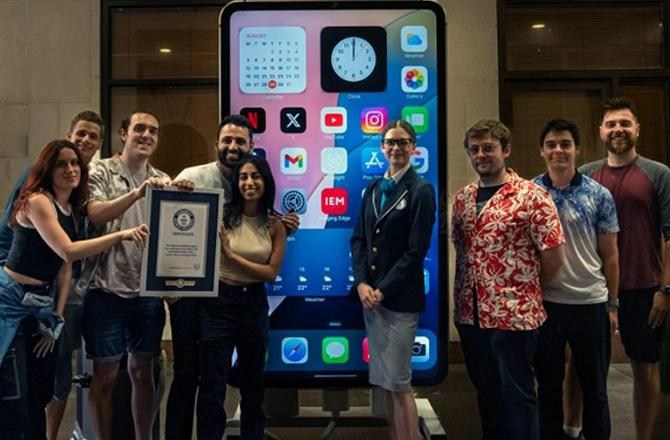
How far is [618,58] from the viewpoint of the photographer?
18.7ft

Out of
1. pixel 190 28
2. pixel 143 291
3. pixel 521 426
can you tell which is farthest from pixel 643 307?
pixel 190 28

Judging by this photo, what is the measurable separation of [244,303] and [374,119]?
1139 millimetres

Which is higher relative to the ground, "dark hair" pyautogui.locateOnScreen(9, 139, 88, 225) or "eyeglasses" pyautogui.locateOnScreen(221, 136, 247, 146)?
"eyeglasses" pyautogui.locateOnScreen(221, 136, 247, 146)

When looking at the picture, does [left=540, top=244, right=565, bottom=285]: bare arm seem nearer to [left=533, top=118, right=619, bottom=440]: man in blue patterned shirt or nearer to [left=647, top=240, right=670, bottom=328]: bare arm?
Result: [left=533, top=118, right=619, bottom=440]: man in blue patterned shirt

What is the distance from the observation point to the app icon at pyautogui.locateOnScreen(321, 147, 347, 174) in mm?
3070

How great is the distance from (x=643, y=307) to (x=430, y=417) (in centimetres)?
130

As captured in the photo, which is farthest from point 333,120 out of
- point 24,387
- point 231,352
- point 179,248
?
point 24,387

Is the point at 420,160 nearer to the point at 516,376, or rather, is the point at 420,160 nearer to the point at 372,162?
the point at 372,162

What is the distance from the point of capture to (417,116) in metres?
3.07

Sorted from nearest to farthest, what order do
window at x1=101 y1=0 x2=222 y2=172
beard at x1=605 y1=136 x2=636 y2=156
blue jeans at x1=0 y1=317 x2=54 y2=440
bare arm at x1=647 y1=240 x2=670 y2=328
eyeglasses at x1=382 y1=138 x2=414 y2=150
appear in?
blue jeans at x1=0 y1=317 x2=54 y2=440 < eyeglasses at x1=382 y1=138 x2=414 y2=150 < bare arm at x1=647 y1=240 x2=670 y2=328 < beard at x1=605 y1=136 x2=636 y2=156 < window at x1=101 y1=0 x2=222 y2=172

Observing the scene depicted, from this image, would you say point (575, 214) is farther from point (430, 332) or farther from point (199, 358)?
point (199, 358)

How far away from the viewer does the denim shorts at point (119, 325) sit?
2898 mm

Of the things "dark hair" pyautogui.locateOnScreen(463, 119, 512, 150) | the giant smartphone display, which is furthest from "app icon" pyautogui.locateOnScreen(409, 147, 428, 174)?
"dark hair" pyautogui.locateOnScreen(463, 119, 512, 150)

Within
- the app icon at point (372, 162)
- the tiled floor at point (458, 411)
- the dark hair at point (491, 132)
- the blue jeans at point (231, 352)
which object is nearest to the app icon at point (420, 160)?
the app icon at point (372, 162)
